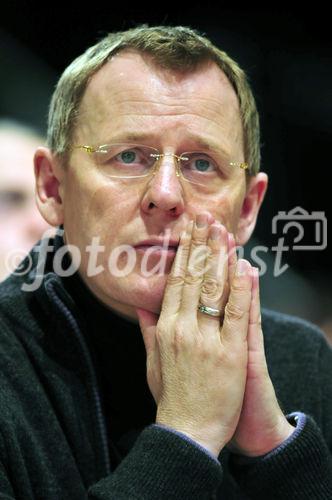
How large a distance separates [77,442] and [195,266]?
0.53 meters

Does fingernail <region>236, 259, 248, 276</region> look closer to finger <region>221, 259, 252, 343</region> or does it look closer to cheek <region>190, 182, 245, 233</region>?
finger <region>221, 259, 252, 343</region>

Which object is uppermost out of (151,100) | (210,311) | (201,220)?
(151,100)

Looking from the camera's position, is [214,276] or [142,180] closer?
[214,276]

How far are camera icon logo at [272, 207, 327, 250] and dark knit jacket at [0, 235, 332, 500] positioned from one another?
1502 mm

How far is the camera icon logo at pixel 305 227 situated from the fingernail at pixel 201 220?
1.72 metres

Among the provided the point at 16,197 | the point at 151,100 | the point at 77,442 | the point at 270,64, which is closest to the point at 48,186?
the point at 151,100

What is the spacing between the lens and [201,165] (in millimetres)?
1920

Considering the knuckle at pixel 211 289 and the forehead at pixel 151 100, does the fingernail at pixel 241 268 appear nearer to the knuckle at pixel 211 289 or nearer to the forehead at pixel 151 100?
the knuckle at pixel 211 289

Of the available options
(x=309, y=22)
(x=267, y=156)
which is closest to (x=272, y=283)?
(x=267, y=156)

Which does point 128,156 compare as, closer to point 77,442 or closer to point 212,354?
point 212,354

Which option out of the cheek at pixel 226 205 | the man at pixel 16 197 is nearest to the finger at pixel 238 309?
the cheek at pixel 226 205

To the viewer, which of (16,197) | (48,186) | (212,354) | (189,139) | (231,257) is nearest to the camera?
(212,354)

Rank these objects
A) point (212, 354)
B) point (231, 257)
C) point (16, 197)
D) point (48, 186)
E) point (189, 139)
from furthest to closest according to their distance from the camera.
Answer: point (16, 197), point (48, 186), point (189, 139), point (231, 257), point (212, 354)

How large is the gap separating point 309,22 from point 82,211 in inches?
80.3
